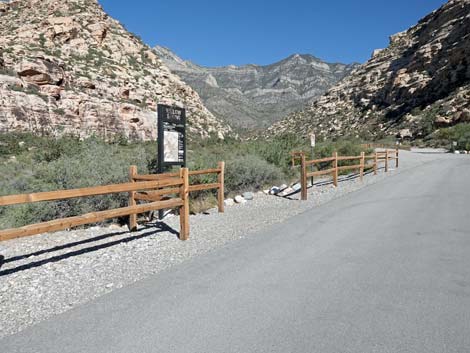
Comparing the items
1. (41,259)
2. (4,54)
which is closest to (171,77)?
(4,54)

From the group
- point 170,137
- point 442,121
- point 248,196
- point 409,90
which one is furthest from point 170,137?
point 409,90

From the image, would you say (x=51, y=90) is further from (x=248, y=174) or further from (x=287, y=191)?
(x=287, y=191)

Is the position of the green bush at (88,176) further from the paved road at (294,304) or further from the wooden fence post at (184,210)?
the paved road at (294,304)

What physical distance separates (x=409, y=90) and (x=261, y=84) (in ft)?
368

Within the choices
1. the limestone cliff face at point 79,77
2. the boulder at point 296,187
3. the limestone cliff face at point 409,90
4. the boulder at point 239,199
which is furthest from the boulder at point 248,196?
the limestone cliff face at point 409,90

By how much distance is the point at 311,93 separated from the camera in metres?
144

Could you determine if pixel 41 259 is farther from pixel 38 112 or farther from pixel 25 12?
pixel 25 12

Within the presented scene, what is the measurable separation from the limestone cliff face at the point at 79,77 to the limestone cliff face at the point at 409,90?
90.0 ft

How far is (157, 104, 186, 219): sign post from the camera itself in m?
8.67

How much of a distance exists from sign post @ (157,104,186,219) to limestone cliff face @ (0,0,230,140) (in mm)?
19598

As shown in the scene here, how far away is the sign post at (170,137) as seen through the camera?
341 inches

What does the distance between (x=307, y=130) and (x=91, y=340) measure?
6810cm

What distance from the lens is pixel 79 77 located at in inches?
1297

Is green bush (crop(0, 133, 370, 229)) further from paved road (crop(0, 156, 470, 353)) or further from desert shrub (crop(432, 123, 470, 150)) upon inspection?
desert shrub (crop(432, 123, 470, 150))
